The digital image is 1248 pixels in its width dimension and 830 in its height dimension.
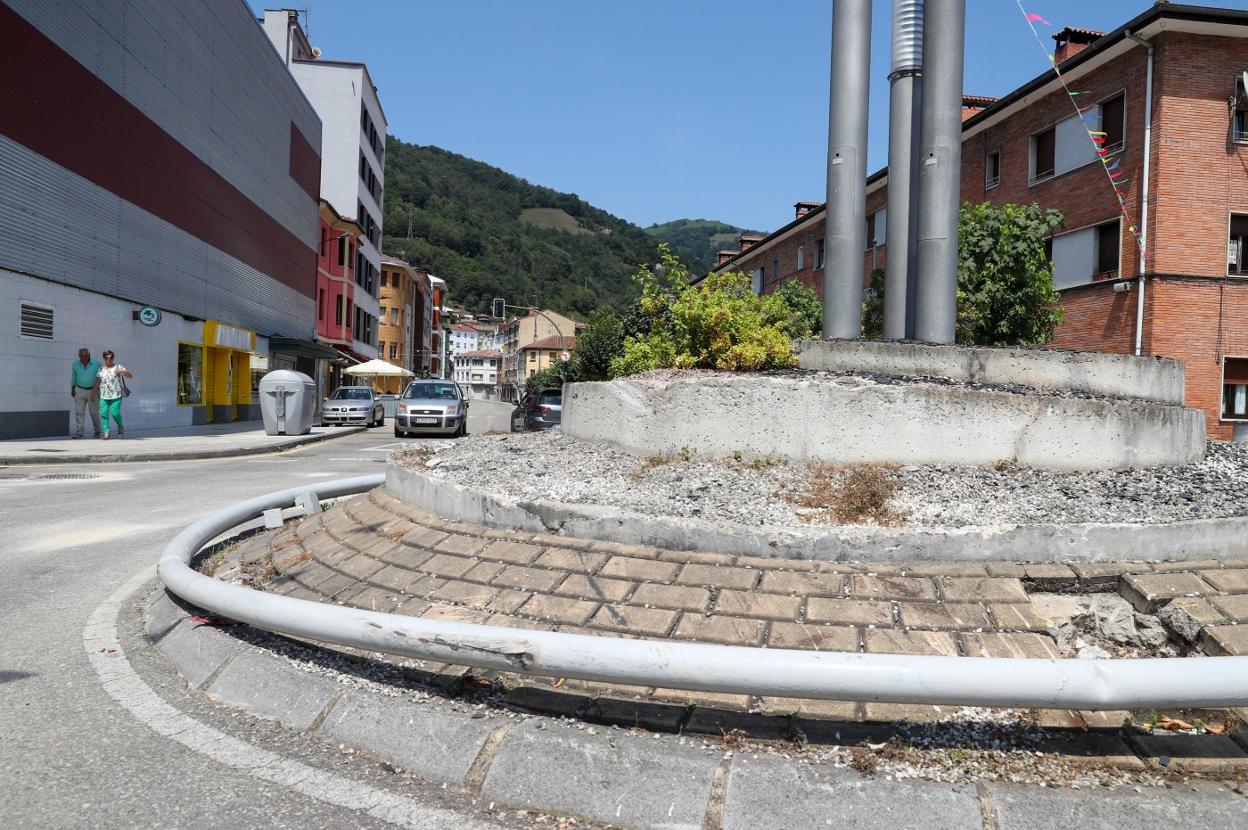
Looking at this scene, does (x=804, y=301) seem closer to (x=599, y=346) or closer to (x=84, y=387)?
(x=599, y=346)

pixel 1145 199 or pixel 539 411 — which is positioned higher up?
pixel 1145 199

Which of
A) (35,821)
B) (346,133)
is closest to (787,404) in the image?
(35,821)

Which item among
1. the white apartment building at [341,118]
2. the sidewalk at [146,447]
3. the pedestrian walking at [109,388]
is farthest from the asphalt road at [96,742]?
the white apartment building at [341,118]

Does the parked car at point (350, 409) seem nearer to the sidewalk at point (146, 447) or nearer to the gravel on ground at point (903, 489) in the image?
the sidewalk at point (146, 447)

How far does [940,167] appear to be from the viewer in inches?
282

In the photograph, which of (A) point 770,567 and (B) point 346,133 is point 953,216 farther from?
(B) point 346,133

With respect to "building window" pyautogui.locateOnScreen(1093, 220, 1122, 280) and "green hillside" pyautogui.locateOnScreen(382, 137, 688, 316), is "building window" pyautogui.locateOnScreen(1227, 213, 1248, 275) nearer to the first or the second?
"building window" pyautogui.locateOnScreen(1093, 220, 1122, 280)

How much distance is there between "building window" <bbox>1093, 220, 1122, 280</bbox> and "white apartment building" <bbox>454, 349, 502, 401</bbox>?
459 ft

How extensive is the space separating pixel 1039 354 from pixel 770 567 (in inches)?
137

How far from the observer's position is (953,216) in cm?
724

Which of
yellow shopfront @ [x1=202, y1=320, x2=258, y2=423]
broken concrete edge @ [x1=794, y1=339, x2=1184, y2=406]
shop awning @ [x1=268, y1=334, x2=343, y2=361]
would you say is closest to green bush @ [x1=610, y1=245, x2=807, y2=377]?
broken concrete edge @ [x1=794, y1=339, x2=1184, y2=406]

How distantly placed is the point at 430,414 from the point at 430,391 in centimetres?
160

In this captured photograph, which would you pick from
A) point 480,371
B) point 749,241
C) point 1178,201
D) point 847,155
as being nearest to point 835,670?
point 847,155

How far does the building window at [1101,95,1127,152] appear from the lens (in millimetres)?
19891
